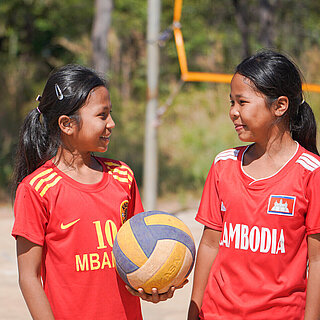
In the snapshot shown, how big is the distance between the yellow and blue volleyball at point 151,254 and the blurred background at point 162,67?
2363 mm

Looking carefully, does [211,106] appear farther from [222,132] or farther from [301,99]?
[301,99]

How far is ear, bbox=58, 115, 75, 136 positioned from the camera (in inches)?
97.0

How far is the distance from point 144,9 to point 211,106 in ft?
27.5

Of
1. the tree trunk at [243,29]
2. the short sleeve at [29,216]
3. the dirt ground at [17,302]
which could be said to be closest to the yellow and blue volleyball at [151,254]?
the short sleeve at [29,216]

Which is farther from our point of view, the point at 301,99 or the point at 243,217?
the point at 301,99

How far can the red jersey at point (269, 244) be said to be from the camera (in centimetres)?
225

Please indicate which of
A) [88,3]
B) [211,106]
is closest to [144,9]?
[88,3]

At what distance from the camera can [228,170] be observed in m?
2.45

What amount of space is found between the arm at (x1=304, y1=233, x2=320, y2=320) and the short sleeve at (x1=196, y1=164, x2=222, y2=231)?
398mm

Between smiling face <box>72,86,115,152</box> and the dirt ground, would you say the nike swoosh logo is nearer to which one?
smiling face <box>72,86,115,152</box>

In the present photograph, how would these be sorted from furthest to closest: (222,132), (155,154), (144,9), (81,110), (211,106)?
(144,9), (211,106), (222,132), (155,154), (81,110)

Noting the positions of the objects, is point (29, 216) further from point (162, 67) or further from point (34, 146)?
point (162, 67)

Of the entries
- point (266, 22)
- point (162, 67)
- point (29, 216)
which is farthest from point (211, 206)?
point (162, 67)

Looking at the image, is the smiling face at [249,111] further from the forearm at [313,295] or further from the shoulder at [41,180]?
the shoulder at [41,180]
